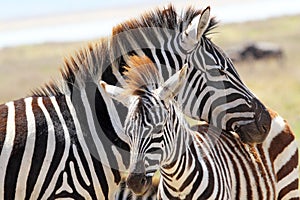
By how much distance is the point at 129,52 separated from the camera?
6395 millimetres

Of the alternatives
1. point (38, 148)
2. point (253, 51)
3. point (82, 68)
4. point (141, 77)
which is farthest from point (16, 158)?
point (253, 51)

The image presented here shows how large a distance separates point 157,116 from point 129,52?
126cm

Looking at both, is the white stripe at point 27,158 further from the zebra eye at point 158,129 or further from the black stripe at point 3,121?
the zebra eye at point 158,129

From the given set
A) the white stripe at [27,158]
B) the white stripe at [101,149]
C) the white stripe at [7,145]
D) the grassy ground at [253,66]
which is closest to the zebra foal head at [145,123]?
the white stripe at [101,149]

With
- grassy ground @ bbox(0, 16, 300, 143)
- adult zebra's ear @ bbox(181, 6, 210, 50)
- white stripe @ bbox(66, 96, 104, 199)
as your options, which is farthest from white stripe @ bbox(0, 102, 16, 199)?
grassy ground @ bbox(0, 16, 300, 143)

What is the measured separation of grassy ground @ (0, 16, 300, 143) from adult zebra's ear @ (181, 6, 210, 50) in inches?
131

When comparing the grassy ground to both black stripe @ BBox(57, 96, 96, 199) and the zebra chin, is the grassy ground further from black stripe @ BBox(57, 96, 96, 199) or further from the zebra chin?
the zebra chin

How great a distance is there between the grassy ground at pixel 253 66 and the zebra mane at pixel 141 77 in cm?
386

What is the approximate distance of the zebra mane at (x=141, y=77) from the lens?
5434 mm

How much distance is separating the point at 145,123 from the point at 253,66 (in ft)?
80.5

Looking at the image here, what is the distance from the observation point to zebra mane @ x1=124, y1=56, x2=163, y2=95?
17.8 feet

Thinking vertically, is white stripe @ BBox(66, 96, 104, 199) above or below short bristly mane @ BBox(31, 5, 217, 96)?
below

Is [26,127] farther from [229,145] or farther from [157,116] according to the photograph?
[229,145]

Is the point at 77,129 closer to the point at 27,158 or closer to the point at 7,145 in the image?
the point at 27,158
